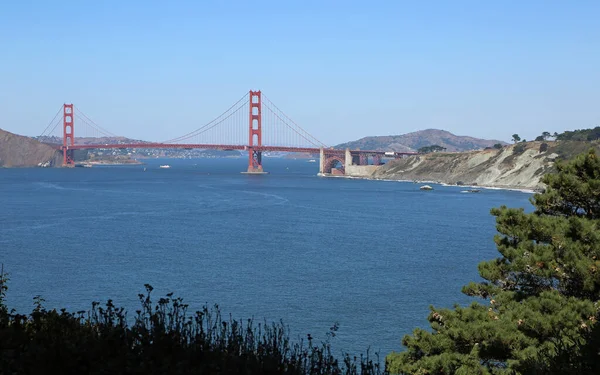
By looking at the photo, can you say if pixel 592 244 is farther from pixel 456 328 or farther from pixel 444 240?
pixel 444 240

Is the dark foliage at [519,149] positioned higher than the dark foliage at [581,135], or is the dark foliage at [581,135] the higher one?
the dark foliage at [581,135]

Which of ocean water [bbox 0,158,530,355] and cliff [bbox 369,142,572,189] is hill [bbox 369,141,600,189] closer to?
cliff [bbox 369,142,572,189]

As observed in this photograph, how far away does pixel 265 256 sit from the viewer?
32.6 metres

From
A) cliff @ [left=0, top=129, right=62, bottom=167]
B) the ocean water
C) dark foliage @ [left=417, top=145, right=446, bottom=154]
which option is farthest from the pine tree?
cliff @ [left=0, top=129, right=62, bottom=167]

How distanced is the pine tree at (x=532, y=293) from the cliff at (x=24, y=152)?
14257cm

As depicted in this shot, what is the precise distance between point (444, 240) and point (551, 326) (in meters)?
29.1

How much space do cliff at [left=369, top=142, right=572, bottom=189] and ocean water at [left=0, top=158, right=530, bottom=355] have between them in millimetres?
27722

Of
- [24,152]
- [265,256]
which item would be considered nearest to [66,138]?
[24,152]

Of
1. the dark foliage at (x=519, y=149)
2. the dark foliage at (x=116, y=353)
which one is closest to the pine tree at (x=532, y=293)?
the dark foliage at (x=116, y=353)

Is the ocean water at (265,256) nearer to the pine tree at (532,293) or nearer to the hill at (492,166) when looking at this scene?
the pine tree at (532,293)

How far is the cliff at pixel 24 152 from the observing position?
14775 centimetres

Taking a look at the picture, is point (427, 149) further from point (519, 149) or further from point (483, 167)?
point (519, 149)

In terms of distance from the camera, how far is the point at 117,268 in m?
28.6

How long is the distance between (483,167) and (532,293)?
89147mm
